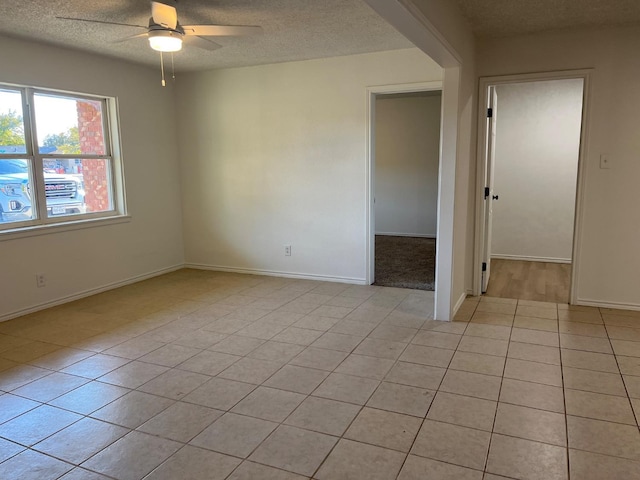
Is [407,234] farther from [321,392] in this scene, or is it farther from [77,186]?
[321,392]

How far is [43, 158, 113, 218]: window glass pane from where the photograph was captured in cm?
440

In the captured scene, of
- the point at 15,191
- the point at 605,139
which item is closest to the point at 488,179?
the point at 605,139

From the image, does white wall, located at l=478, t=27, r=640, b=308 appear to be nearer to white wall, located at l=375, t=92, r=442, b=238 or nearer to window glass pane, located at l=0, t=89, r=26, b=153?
white wall, located at l=375, t=92, r=442, b=238

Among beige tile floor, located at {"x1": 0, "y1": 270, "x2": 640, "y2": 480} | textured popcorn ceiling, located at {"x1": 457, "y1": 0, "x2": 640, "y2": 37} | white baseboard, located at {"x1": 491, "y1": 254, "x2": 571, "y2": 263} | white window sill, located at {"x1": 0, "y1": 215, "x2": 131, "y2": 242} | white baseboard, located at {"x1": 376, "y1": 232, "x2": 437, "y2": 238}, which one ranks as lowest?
beige tile floor, located at {"x1": 0, "y1": 270, "x2": 640, "y2": 480}

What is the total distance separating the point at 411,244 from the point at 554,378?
4655mm

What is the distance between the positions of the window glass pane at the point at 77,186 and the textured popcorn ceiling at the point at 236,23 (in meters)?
1.10

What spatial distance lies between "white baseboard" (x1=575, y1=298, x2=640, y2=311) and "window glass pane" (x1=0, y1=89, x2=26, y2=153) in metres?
5.16

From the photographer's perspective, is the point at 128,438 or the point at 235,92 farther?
the point at 235,92

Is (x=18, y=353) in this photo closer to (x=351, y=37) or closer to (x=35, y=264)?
(x=35, y=264)

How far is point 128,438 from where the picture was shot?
223cm

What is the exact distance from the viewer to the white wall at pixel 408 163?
7.80m

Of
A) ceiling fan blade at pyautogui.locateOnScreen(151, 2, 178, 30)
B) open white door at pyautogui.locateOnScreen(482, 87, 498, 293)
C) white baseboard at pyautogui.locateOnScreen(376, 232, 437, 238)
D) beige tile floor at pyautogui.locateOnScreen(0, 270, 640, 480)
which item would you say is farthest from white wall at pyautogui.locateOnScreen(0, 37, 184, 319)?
white baseboard at pyautogui.locateOnScreen(376, 232, 437, 238)

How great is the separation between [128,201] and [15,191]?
117 centimetres

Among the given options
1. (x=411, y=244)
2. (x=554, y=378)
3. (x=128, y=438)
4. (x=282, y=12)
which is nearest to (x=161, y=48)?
(x=282, y=12)
